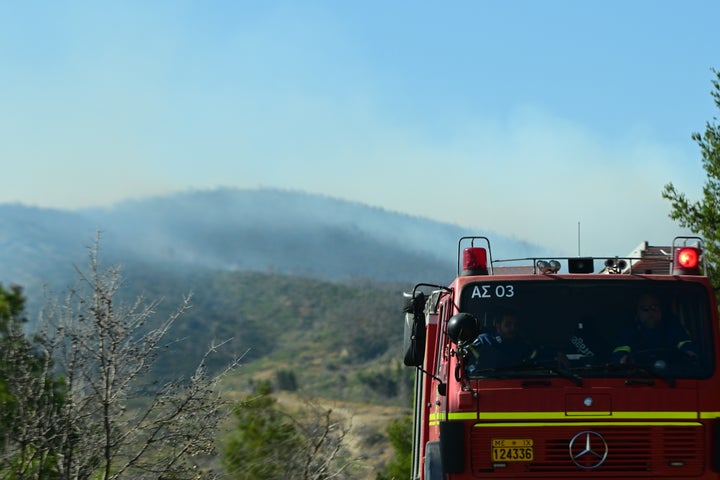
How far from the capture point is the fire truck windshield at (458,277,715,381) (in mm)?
8375

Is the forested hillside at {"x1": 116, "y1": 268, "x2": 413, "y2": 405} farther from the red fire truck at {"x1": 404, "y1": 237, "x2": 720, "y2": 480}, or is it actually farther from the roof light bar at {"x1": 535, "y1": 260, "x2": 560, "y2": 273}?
the red fire truck at {"x1": 404, "y1": 237, "x2": 720, "y2": 480}

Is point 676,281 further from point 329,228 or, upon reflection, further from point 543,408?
point 329,228

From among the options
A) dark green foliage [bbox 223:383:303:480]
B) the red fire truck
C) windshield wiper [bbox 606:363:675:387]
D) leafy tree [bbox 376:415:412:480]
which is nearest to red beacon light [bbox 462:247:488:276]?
the red fire truck

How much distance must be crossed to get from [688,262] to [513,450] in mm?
2164

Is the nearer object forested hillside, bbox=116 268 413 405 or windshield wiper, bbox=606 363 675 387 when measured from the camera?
windshield wiper, bbox=606 363 675 387

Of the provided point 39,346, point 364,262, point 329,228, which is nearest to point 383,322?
point 364,262

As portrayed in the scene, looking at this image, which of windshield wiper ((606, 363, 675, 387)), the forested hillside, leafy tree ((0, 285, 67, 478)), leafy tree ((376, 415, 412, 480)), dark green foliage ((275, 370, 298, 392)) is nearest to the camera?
windshield wiper ((606, 363, 675, 387))

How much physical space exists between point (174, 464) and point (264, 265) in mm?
105633

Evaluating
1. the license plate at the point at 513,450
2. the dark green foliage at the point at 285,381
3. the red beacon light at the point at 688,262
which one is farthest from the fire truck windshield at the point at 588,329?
the dark green foliage at the point at 285,381

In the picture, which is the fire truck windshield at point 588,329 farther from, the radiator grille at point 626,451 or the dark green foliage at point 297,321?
the dark green foliage at point 297,321

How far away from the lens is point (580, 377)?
831cm

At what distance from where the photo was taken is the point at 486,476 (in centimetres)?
826

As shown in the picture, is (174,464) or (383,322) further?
(383,322)

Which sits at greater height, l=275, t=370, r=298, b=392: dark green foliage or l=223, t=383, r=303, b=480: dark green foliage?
l=275, t=370, r=298, b=392: dark green foliage
